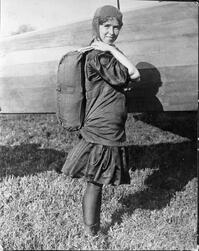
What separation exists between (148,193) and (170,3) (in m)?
1.75

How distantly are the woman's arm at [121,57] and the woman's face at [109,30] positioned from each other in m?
0.05

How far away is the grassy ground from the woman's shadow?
870 mm

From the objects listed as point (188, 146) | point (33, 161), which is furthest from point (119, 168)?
point (188, 146)

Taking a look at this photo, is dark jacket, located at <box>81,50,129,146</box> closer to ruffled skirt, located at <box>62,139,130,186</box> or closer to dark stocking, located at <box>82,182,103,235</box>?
ruffled skirt, located at <box>62,139,130,186</box>

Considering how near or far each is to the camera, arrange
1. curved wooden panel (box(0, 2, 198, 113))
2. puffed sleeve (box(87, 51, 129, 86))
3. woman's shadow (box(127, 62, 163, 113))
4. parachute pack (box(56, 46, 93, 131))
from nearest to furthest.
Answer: puffed sleeve (box(87, 51, 129, 86))
parachute pack (box(56, 46, 93, 131))
curved wooden panel (box(0, 2, 198, 113))
woman's shadow (box(127, 62, 163, 113))

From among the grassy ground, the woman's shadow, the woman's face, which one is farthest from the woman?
the woman's shadow

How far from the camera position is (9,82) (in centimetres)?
387

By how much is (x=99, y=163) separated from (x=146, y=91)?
83 cm

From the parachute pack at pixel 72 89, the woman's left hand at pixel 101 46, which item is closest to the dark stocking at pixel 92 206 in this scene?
the parachute pack at pixel 72 89

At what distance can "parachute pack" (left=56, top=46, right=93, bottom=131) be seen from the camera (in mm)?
2852

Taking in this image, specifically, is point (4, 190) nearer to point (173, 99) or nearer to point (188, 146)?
point (173, 99)

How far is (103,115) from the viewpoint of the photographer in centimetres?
285

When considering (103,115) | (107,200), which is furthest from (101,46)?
(107,200)

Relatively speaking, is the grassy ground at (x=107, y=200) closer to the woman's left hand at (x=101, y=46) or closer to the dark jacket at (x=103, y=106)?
the dark jacket at (x=103, y=106)
